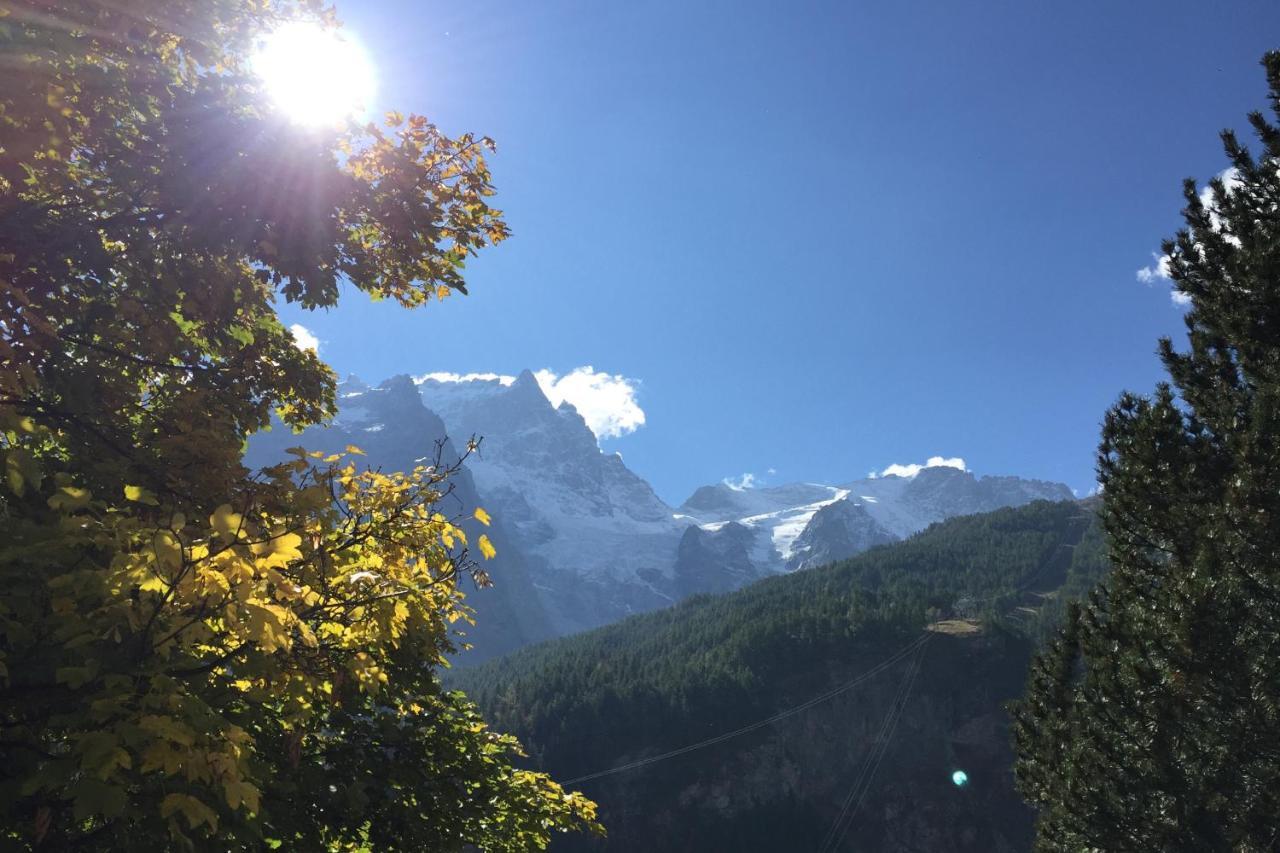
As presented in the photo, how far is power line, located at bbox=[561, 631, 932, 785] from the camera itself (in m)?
112

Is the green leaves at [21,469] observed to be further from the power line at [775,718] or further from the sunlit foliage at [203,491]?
the power line at [775,718]

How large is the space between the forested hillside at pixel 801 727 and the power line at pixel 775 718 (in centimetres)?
53

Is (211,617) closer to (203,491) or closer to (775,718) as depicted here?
(203,491)

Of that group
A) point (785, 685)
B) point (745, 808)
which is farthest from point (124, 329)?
point (785, 685)

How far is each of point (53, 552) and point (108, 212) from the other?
142 inches

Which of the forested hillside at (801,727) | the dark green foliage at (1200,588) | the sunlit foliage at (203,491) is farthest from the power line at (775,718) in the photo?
the sunlit foliage at (203,491)

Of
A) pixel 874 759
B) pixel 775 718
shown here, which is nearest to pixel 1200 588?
pixel 874 759

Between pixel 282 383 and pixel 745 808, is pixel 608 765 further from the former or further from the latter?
pixel 282 383

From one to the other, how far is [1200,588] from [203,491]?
56.8 feet

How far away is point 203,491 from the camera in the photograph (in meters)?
5.39

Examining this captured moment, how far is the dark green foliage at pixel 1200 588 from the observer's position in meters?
13.7

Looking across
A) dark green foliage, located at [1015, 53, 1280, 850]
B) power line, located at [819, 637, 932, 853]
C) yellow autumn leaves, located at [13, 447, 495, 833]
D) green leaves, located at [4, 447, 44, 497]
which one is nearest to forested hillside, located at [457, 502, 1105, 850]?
power line, located at [819, 637, 932, 853]

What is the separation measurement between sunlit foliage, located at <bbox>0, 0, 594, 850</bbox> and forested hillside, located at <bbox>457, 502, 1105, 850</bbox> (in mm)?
109848

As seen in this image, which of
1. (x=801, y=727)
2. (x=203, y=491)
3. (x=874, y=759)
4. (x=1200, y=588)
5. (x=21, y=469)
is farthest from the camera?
(x=801, y=727)
